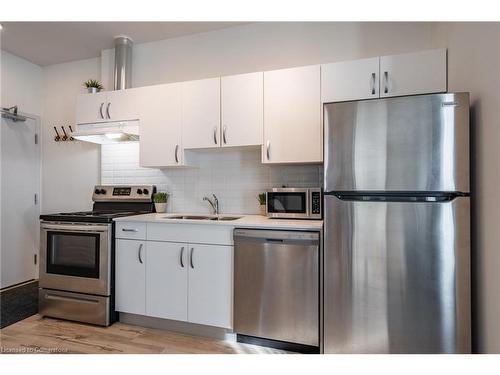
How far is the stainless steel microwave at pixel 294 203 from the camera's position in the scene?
2.20 meters

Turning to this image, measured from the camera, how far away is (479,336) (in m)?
1.57

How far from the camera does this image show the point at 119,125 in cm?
275

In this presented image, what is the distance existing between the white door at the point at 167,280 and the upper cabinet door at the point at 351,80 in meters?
1.63

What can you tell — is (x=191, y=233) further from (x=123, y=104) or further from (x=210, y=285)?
(x=123, y=104)

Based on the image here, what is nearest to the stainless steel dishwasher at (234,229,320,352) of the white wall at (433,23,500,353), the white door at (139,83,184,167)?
the white wall at (433,23,500,353)

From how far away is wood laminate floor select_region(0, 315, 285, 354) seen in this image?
2.00 m

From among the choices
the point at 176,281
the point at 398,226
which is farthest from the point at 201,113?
the point at 398,226

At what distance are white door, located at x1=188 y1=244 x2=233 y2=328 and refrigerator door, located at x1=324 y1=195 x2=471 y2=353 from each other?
2.36ft

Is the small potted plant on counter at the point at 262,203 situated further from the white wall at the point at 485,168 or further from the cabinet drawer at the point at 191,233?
the white wall at the point at 485,168

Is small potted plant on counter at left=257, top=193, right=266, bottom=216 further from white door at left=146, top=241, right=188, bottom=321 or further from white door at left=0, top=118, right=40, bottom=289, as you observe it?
white door at left=0, top=118, right=40, bottom=289

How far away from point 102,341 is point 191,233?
103 centimetres

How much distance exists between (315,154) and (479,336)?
57.7 inches

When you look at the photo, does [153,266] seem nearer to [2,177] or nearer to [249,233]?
[249,233]

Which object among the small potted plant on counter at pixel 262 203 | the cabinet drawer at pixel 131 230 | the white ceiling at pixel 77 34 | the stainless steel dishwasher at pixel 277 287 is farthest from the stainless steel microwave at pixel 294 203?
the white ceiling at pixel 77 34
